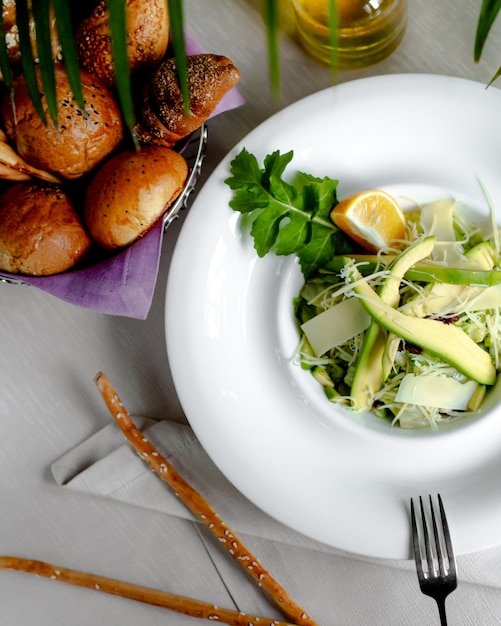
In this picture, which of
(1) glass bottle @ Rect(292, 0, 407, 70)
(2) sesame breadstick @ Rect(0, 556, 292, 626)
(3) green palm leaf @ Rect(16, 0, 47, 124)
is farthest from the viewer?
(2) sesame breadstick @ Rect(0, 556, 292, 626)

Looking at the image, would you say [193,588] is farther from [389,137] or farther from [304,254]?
[389,137]

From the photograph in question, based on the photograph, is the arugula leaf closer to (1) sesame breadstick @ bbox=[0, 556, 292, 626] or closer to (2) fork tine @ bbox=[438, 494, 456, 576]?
(2) fork tine @ bbox=[438, 494, 456, 576]

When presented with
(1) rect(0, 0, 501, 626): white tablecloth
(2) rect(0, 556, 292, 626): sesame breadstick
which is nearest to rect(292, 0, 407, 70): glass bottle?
(1) rect(0, 0, 501, 626): white tablecloth

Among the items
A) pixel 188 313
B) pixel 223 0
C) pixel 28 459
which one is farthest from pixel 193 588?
pixel 223 0

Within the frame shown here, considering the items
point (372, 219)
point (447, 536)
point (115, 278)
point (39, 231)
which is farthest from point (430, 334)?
point (39, 231)

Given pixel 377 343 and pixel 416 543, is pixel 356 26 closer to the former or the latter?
pixel 377 343

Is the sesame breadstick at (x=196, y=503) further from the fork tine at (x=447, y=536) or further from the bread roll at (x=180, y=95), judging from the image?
the bread roll at (x=180, y=95)
